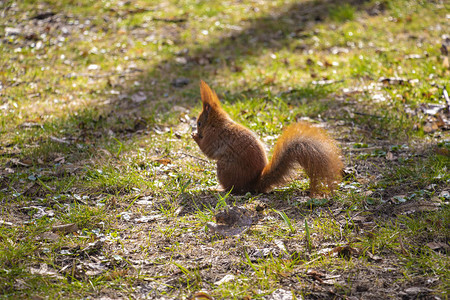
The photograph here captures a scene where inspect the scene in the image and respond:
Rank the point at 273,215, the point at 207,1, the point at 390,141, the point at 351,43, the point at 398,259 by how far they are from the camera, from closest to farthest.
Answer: the point at 398,259 → the point at 273,215 → the point at 390,141 → the point at 351,43 → the point at 207,1

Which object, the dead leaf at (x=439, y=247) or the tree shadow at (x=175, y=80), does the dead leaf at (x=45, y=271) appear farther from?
the dead leaf at (x=439, y=247)

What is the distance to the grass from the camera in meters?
2.26

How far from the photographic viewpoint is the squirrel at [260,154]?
2721 mm

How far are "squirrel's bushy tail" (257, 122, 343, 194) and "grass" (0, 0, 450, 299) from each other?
0.63 ft

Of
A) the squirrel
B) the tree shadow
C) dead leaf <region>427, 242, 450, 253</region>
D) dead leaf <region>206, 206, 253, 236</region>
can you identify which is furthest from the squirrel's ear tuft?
dead leaf <region>427, 242, 450, 253</region>

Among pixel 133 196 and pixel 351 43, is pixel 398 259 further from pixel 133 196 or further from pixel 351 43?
pixel 351 43

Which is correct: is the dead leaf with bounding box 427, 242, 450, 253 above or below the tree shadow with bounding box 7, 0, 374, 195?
below

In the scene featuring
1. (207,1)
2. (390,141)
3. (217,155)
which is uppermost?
(207,1)

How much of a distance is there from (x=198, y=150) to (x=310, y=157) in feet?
4.36

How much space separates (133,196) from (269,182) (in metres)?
0.94

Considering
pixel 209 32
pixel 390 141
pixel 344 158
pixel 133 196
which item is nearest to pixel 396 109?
pixel 390 141

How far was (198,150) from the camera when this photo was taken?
379cm

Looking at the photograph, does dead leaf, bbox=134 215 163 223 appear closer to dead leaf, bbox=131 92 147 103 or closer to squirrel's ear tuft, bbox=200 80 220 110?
squirrel's ear tuft, bbox=200 80 220 110

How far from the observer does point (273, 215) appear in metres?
2.78
